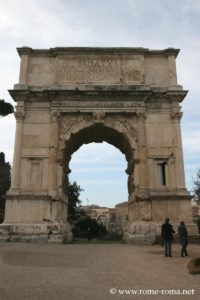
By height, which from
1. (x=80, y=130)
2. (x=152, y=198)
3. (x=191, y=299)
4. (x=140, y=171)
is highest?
(x=80, y=130)

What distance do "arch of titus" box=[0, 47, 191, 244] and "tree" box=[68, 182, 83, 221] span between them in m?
21.1

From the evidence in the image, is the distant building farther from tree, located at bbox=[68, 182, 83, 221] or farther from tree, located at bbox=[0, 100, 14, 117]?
tree, located at bbox=[0, 100, 14, 117]

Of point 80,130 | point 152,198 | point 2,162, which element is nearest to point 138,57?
point 80,130

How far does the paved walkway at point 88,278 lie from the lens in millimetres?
5066

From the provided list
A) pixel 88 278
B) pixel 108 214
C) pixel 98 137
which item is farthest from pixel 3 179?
pixel 108 214

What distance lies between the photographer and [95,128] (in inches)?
669

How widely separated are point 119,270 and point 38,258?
260 centimetres

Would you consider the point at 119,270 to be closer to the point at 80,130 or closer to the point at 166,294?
the point at 166,294

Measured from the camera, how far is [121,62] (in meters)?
17.5

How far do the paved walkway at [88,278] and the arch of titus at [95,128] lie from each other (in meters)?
6.01

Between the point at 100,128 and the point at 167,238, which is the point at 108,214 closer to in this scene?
the point at 100,128

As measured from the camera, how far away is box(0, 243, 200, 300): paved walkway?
5066 mm

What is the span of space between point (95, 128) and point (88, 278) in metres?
11.2

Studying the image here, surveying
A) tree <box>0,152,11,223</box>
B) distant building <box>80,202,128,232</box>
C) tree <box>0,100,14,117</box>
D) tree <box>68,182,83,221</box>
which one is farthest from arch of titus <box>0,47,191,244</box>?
distant building <box>80,202,128,232</box>
